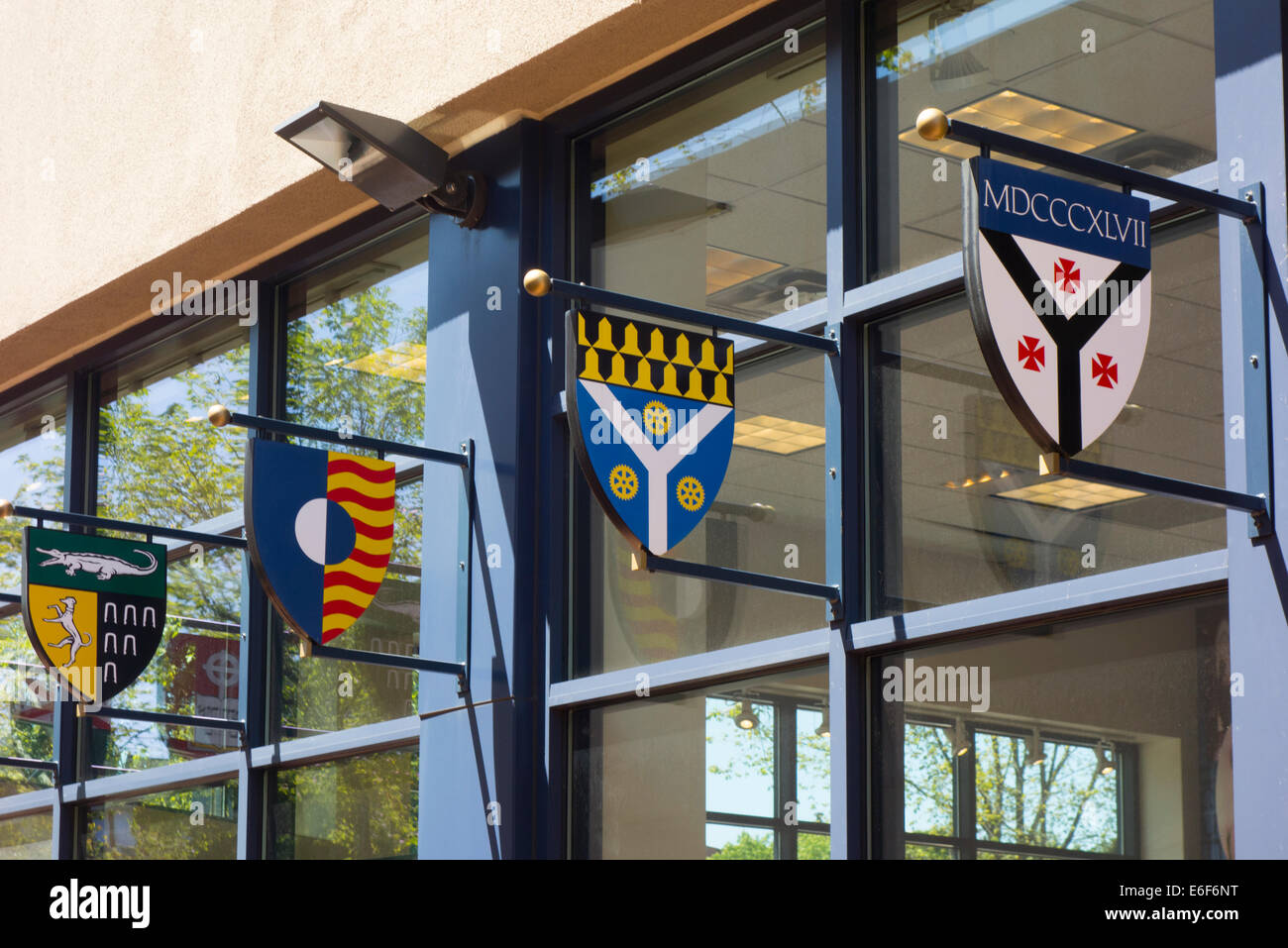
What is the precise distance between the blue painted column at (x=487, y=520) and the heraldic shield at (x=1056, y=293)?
3.04 meters

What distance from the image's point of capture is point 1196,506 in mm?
4391

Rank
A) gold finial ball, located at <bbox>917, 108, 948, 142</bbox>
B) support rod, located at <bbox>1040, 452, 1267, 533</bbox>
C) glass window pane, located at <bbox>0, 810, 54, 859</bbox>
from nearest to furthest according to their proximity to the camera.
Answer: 1. gold finial ball, located at <bbox>917, 108, 948, 142</bbox>
2. support rod, located at <bbox>1040, 452, 1267, 533</bbox>
3. glass window pane, located at <bbox>0, 810, 54, 859</bbox>

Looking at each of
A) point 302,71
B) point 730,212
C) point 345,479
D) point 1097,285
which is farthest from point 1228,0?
point 302,71

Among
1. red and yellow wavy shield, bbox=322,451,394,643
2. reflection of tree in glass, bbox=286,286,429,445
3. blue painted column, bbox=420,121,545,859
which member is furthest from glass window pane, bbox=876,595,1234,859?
reflection of tree in glass, bbox=286,286,429,445

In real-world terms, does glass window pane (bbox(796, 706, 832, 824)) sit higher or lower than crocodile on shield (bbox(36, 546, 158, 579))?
lower

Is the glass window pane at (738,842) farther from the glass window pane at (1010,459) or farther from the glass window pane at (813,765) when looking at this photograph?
the glass window pane at (1010,459)

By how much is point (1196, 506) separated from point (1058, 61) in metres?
1.42

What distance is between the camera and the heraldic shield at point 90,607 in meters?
7.21

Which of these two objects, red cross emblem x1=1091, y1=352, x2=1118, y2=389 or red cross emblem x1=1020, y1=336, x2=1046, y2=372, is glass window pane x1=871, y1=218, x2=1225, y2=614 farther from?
red cross emblem x1=1020, y1=336, x2=1046, y2=372

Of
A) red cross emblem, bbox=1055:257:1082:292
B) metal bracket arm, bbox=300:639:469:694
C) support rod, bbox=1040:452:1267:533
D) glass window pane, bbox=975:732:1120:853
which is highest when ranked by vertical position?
red cross emblem, bbox=1055:257:1082:292

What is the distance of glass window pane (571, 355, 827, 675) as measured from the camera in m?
5.52

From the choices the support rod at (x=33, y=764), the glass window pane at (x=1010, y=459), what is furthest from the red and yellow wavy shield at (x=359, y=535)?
the support rod at (x=33, y=764)

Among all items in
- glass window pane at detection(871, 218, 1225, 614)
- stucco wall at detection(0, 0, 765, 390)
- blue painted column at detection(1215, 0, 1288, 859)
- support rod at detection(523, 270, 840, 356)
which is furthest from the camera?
stucco wall at detection(0, 0, 765, 390)
